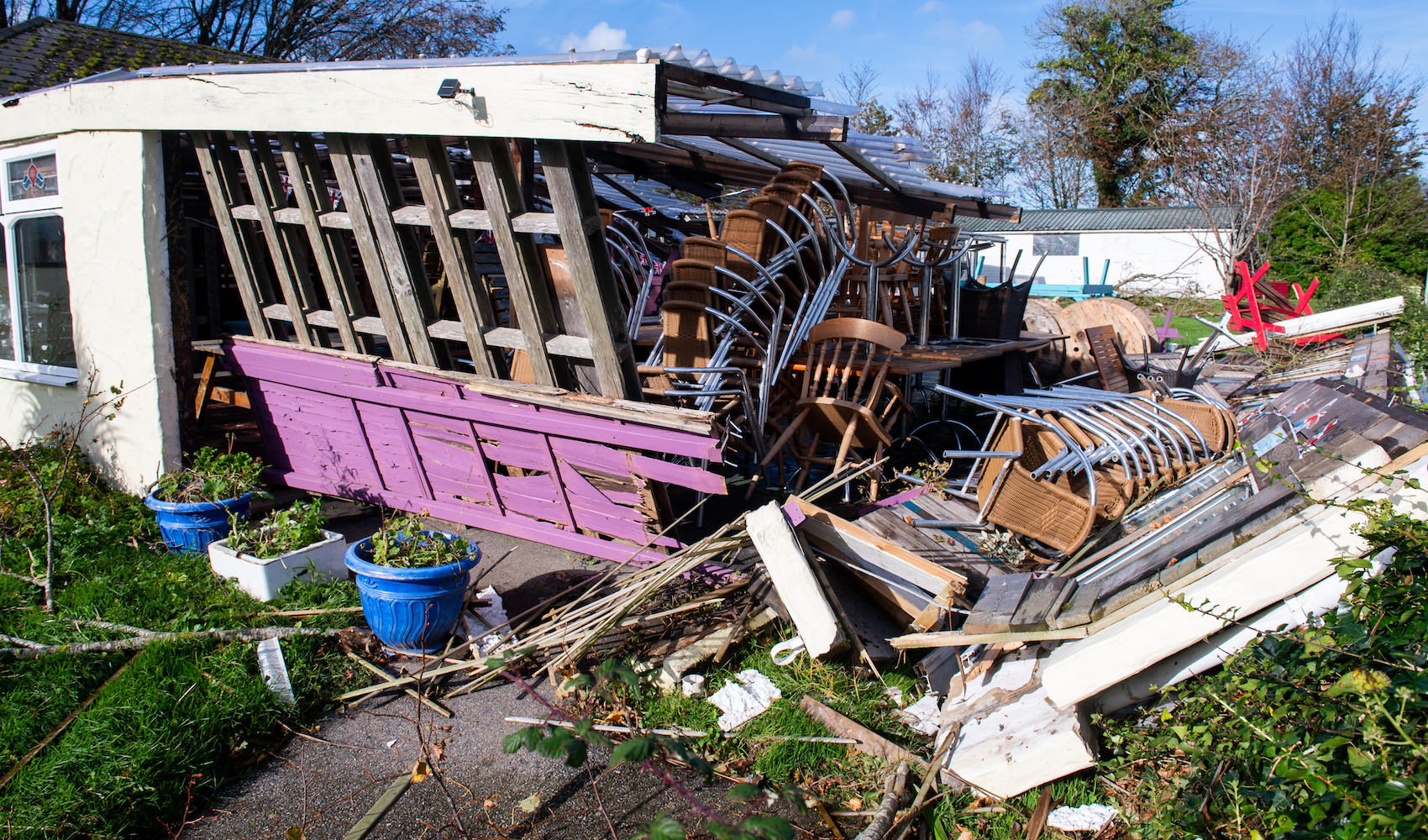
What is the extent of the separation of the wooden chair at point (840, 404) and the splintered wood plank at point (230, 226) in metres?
3.94

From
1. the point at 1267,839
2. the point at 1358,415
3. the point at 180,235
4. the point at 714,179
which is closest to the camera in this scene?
the point at 1267,839

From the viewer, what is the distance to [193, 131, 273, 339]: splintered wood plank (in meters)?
5.88

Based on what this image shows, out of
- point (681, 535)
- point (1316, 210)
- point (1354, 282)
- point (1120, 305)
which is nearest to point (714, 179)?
point (681, 535)

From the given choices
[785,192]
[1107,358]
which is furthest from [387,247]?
[1107,358]

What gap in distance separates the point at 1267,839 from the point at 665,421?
313 centimetres

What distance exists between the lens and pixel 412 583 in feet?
13.2

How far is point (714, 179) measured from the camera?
30.6 feet

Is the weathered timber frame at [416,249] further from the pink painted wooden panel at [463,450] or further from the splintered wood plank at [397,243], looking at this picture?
the pink painted wooden panel at [463,450]

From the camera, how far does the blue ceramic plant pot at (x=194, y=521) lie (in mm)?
5180

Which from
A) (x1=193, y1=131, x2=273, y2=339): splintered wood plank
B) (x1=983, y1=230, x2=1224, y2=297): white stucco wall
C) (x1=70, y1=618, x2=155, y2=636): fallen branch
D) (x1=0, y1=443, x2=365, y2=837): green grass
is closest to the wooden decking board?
(x1=0, y1=443, x2=365, y2=837): green grass

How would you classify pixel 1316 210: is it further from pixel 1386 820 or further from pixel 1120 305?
pixel 1386 820

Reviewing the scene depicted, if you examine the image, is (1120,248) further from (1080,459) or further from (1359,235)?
(1080,459)

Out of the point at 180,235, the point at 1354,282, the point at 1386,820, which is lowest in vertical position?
the point at 1354,282

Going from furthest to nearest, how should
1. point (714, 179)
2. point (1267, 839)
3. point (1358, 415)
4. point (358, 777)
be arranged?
1. point (714, 179)
2. point (1358, 415)
3. point (358, 777)
4. point (1267, 839)
